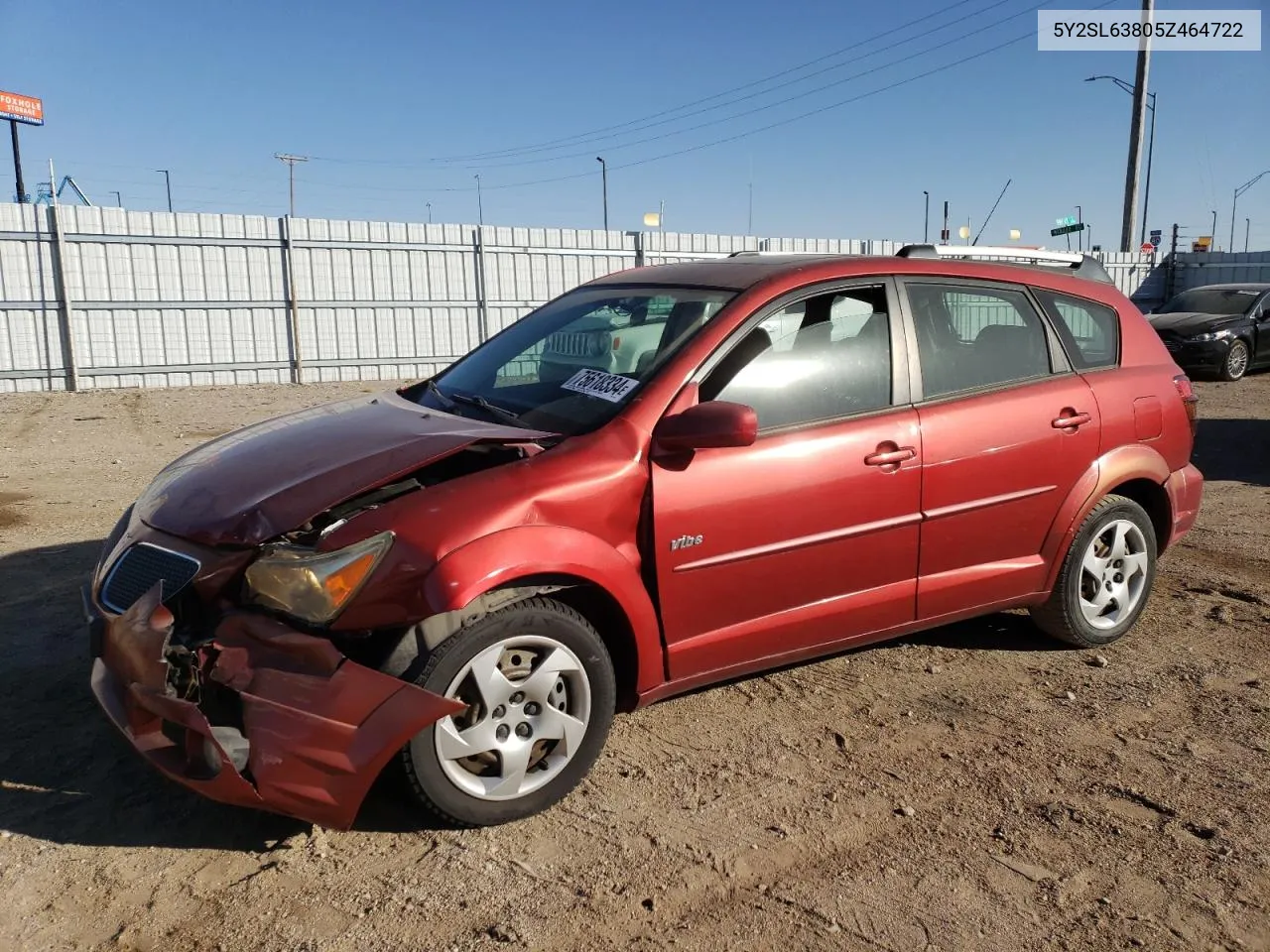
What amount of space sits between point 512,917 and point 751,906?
627 mm

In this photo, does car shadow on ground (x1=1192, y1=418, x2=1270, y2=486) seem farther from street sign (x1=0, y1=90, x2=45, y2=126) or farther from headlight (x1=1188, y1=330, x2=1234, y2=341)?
street sign (x1=0, y1=90, x2=45, y2=126)

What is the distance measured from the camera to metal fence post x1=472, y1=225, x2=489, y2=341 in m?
16.8

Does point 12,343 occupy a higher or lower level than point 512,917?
higher

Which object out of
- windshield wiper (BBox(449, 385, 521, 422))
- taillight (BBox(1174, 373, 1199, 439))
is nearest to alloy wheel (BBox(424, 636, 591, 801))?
windshield wiper (BBox(449, 385, 521, 422))

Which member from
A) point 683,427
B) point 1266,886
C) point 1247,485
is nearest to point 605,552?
point 683,427

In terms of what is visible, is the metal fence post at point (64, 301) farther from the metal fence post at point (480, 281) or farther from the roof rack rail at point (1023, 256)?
the roof rack rail at point (1023, 256)

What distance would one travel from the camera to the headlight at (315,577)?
279 centimetres

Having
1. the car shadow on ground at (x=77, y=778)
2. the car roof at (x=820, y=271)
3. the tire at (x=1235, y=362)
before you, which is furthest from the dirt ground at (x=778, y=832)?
the tire at (x=1235, y=362)

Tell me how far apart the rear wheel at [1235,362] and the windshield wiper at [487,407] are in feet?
50.7

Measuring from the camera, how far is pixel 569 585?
3.07 m

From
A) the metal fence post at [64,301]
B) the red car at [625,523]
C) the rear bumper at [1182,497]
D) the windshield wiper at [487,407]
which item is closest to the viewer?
the red car at [625,523]

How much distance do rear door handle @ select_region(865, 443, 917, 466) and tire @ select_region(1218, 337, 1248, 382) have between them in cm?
1465

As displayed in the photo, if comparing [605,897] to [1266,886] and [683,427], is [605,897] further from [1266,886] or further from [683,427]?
[1266,886]

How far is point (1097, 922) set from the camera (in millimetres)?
2613
